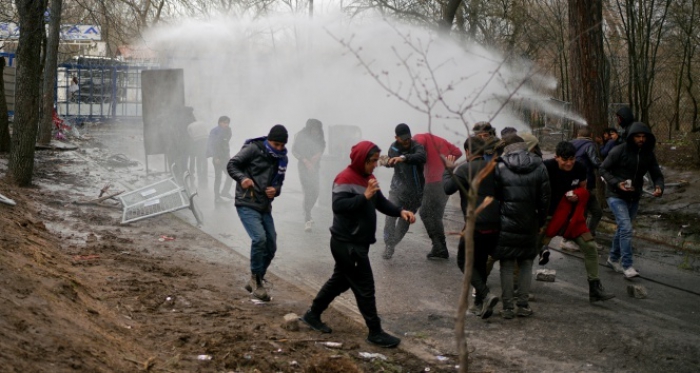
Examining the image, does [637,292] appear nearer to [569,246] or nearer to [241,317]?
[569,246]

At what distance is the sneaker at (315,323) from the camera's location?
6285mm

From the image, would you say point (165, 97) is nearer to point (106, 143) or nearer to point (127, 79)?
point (106, 143)

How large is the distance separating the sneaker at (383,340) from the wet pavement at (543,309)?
17 cm

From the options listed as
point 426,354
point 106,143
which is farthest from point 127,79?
point 426,354

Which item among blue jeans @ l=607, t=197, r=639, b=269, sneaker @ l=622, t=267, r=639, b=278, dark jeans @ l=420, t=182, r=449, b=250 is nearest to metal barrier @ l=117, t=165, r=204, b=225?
dark jeans @ l=420, t=182, r=449, b=250

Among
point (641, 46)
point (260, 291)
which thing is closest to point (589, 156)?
point (260, 291)

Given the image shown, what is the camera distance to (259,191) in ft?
24.3

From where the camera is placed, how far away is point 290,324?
6305mm

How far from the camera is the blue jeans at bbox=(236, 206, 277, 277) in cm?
729

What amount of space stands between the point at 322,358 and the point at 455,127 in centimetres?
1660

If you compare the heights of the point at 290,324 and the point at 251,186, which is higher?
the point at 251,186

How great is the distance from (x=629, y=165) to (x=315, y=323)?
183 inches

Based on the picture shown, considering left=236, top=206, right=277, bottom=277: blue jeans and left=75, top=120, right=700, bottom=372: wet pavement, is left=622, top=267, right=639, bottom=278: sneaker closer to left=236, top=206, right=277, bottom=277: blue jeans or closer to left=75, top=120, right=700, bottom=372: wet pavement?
left=75, top=120, right=700, bottom=372: wet pavement

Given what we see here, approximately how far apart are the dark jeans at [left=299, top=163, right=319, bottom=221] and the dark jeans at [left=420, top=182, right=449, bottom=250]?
2.44 meters
